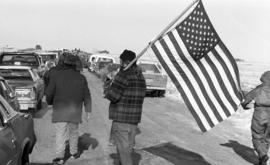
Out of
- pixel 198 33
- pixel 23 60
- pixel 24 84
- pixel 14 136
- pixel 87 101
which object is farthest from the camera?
pixel 23 60

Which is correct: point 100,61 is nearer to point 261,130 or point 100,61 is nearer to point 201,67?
point 261,130

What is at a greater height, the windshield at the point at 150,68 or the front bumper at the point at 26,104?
the front bumper at the point at 26,104

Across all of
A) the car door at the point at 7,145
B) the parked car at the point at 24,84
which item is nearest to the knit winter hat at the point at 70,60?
the car door at the point at 7,145

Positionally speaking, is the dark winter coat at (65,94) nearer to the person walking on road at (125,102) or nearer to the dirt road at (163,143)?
the dirt road at (163,143)

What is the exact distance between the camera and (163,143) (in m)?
11.4

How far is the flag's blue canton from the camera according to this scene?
23.7ft

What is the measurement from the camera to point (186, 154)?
10281mm

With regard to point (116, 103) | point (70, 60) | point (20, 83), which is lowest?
point (20, 83)

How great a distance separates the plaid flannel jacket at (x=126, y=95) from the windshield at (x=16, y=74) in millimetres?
8847

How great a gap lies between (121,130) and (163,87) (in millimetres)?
17397

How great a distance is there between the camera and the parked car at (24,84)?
1414 centimetres

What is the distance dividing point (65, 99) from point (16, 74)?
25.0 feet

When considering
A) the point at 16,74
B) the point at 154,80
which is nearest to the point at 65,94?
the point at 16,74

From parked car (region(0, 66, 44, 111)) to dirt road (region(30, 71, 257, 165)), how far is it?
603 mm
